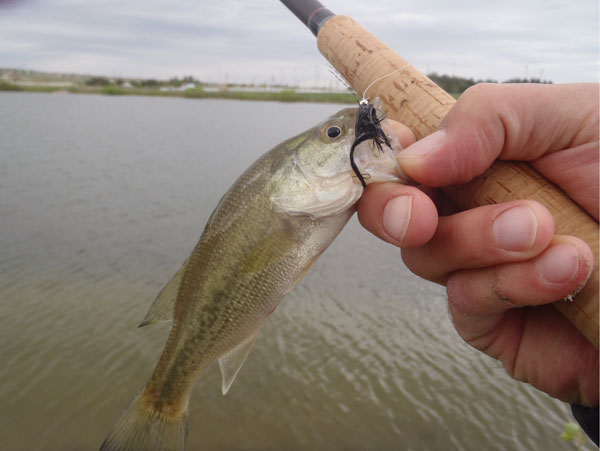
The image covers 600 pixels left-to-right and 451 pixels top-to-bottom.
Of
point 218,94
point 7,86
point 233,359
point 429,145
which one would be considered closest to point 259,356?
point 233,359

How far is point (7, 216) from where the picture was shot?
971cm

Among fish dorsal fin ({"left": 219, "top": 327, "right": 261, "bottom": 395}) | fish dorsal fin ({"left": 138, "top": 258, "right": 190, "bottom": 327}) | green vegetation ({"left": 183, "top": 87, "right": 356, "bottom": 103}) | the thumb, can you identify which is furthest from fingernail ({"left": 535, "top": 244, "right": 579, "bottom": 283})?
green vegetation ({"left": 183, "top": 87, "right": 356, "bottom": 103})

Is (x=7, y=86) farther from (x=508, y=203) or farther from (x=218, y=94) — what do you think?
(x=508, y=203)

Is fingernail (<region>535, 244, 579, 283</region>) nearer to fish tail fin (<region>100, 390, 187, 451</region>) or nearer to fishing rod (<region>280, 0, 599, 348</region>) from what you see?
fishing rod (<region>280, 0, 599, 348</region>)

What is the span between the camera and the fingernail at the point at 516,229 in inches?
66.9

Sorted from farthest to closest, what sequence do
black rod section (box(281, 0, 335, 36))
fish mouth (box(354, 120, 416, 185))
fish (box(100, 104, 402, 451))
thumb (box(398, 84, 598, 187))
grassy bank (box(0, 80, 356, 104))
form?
grassy bank (box(0, 80, 356, 104)) → black rod section (box(281, 0, 335, 36)) → fish (box(100, 104, 402, 451)) → fish mouth (box(354, 120, 416, 185)) → thumb (box(398, 84, 598, 187))

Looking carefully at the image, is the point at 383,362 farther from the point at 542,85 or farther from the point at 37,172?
the point at 37,172

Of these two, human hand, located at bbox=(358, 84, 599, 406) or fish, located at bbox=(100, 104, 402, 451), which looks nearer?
human hand, located at bbox=(358, 84, 599, 406)

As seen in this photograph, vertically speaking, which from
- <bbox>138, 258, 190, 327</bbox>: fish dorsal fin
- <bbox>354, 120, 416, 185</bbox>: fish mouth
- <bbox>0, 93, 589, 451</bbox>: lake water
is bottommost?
<bbox>0, 93, 589, 451</bbox>: lake water

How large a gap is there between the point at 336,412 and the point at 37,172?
40.8 feet

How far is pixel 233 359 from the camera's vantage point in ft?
8.02

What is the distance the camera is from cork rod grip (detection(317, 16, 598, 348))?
5.65ft

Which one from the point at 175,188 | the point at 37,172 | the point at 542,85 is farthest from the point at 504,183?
the point at 37,172

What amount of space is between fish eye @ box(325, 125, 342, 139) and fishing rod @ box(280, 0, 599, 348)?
0.37m
